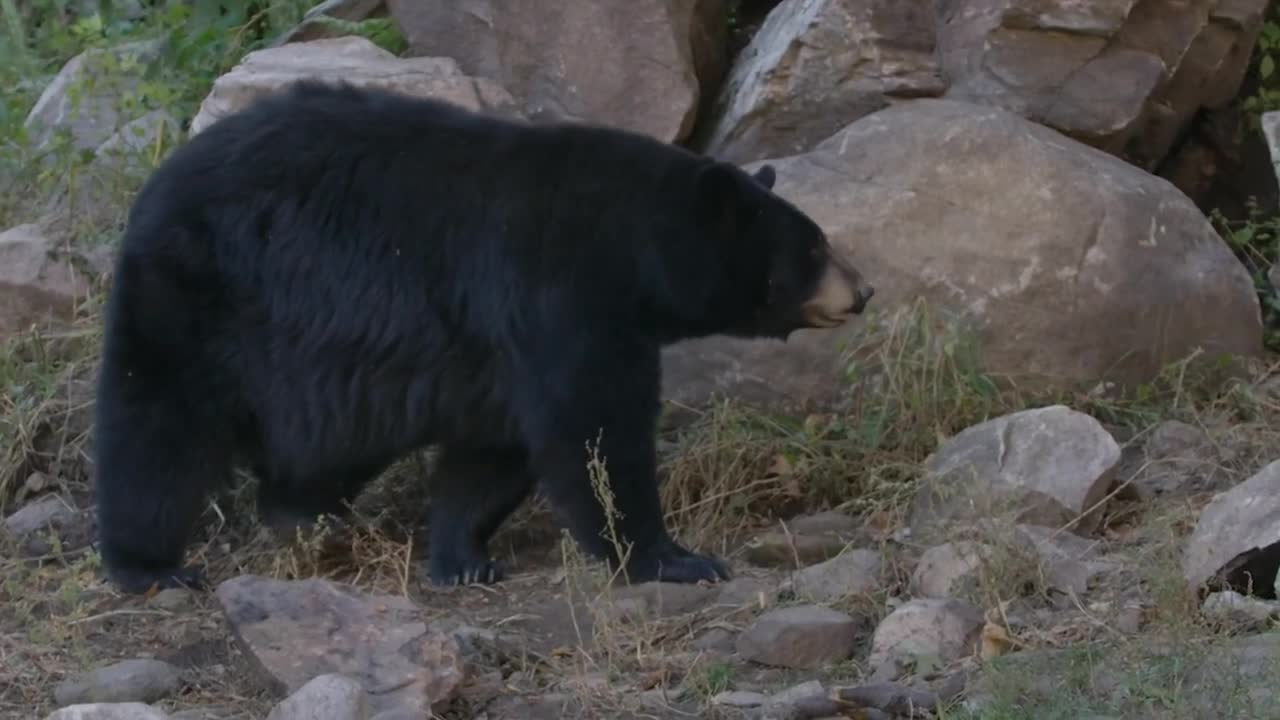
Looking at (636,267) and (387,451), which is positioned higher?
(636,267)

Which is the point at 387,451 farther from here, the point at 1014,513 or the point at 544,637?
the point at 1014,513

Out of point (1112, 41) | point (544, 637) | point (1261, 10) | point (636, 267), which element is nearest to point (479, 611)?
point (544, 637)

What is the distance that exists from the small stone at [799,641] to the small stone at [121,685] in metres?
1.47

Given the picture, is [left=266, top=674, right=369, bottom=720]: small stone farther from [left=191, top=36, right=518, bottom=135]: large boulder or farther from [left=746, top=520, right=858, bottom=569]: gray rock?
[left=191, top=36, right=518, bottom=135]: large boulder

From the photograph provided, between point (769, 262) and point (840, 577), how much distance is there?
3.61ft

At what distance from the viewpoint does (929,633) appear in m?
4.84

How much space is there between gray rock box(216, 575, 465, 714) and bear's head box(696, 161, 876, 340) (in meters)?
1.61

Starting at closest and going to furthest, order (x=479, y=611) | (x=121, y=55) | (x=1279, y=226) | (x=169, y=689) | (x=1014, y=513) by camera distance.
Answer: (x=169, y=689) < (x=1014, y=513) < (x=479, y=611) < (x=1279, y=226) < (x=121, y=55)

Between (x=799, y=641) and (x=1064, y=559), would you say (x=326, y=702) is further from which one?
(x=1064, y=559)

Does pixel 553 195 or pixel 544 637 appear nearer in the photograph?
pixel 544 637

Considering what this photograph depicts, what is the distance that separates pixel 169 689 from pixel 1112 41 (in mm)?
4562

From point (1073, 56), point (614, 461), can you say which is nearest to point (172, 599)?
point (614, 461)

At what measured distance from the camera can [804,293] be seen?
610cm

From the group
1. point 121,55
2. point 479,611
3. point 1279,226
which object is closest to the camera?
point 479,611
